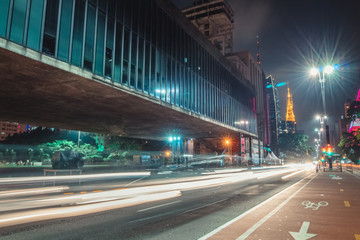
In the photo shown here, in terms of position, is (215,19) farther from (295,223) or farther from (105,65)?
(295,223)

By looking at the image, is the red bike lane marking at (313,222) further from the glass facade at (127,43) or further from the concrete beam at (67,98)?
the glass facade at (127,43)

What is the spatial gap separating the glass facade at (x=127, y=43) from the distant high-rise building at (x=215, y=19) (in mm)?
63362

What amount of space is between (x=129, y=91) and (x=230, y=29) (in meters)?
→ 93.5

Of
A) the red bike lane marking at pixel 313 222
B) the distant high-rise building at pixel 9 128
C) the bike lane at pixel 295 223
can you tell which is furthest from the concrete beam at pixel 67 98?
the distant high-rise building at pixel 9 128

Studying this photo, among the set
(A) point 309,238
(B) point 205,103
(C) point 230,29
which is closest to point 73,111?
(B) point 205,103

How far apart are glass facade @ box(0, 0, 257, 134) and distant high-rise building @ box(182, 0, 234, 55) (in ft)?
208

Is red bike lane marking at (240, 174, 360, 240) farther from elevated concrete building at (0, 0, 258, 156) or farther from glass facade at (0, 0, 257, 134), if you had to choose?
glass facade at (0, 0, 257, 134)

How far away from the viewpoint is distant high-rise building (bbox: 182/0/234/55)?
10288 centimetres

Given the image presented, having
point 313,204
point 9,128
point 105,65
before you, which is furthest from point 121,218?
point 9,128

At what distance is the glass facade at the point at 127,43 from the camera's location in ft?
58.1

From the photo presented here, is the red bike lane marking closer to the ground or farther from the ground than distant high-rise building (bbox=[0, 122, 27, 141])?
closer to the ground

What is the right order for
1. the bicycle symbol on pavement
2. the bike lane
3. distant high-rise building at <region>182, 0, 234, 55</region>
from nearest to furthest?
1. the bike lane
2. the bicycle symbol on pavement
3. distant high-rise building at <region>182, 0, 234, 55</region>

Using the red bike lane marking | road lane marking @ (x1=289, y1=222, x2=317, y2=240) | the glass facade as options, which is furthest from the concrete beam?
road lane marking @ (x1=289, y1=222, x2=317, y2=240)

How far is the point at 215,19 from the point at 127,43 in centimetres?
8803
